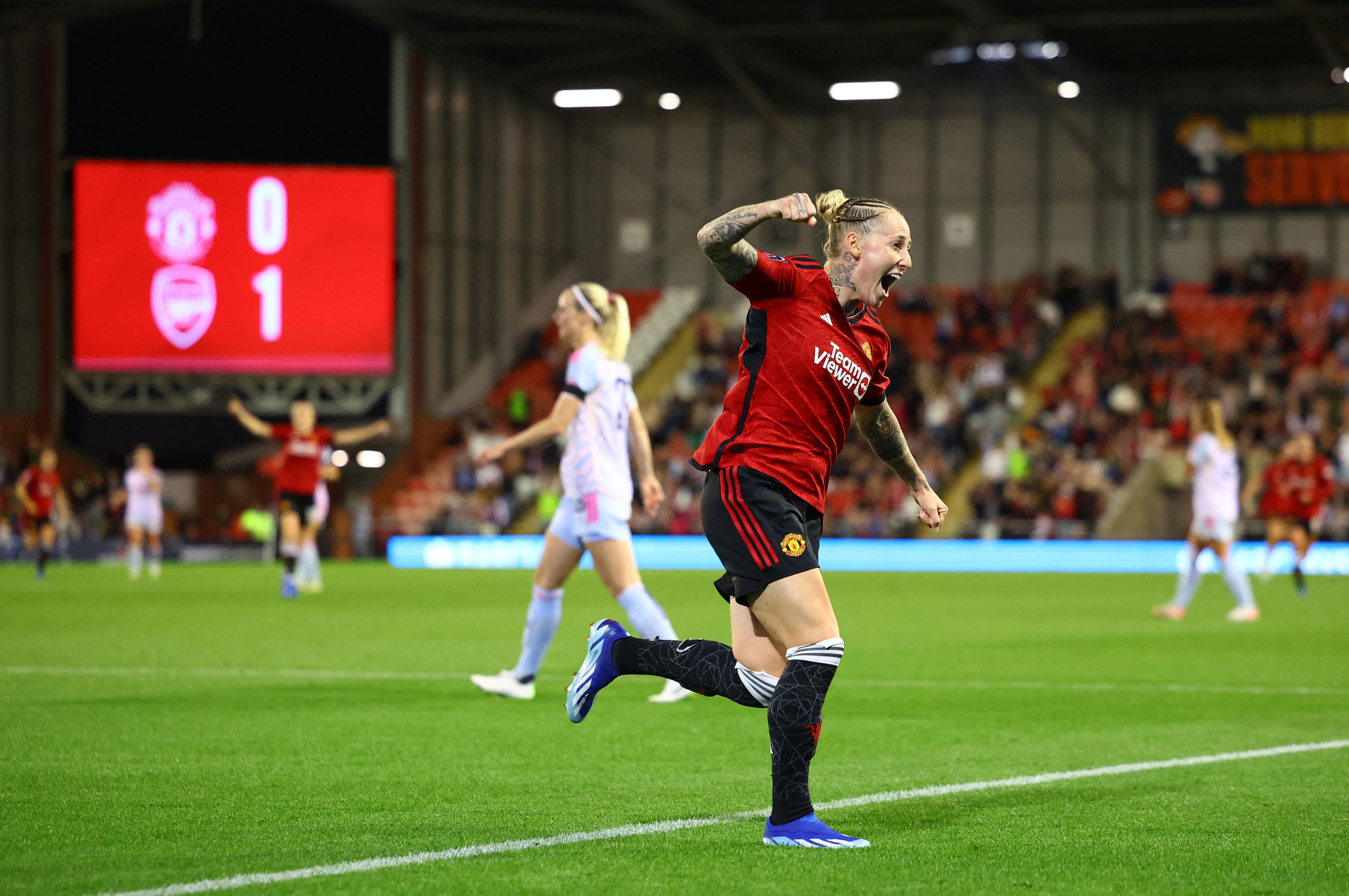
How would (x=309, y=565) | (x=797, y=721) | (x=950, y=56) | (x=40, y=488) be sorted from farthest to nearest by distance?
1. (x=950, y=56)
2. (x=40, y=488)
3. (x=309, y=565)
4. (x=797, y=721)

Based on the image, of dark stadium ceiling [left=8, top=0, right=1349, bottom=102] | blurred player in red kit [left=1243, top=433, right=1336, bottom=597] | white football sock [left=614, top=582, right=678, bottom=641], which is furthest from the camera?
dark stadium ceiling [left=8, top=0, right=1349, bottom=102]

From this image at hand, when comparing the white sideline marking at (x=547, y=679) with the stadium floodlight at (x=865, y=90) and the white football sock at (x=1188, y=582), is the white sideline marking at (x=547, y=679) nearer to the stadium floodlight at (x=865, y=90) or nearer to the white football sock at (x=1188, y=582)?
the white football sock at (x=1188, y=582)

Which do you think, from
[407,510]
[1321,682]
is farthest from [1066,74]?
[1321,682]

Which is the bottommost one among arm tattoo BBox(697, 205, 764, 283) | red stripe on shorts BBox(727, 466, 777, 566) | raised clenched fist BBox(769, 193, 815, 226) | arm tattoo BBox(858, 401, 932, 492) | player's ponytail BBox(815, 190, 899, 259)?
red stripe on shorts BBox(727, 466, 777, 566)

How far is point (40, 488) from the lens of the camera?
81.3ft

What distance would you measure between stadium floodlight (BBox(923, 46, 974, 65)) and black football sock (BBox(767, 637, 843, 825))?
31.9 meters

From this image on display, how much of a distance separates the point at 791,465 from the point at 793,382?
27 centimetres

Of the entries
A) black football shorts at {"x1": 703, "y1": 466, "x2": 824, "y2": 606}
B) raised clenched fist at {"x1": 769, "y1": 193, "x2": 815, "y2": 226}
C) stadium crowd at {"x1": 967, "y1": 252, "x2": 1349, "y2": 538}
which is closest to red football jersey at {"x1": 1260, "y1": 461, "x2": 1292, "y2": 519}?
stadium crowd at {"x1": 967, "y1": 252, "x2": 1349, "y2": 538}

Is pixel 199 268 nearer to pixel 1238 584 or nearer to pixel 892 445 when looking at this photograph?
pixel 1238 584

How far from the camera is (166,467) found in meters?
36.2

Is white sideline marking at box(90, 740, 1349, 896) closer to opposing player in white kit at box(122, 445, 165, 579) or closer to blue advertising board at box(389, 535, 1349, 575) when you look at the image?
blue advertising board at box(389, 535, 1349, 575)

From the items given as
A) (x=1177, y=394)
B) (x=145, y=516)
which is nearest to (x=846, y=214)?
(x=145, y=516)

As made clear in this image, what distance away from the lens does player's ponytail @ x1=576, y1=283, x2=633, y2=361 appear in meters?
9.04

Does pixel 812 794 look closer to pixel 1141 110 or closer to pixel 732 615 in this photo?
pixel 732 615
